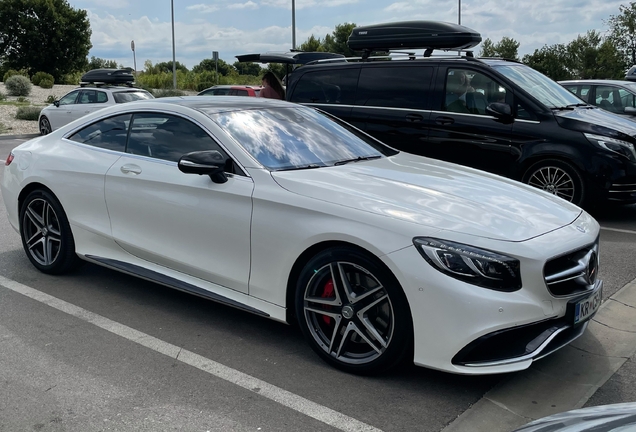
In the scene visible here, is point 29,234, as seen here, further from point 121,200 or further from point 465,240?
point 465,240

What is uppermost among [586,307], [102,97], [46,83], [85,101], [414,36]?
[46,83]

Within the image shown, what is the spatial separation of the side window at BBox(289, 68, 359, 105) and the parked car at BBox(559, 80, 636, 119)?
5.00 meters

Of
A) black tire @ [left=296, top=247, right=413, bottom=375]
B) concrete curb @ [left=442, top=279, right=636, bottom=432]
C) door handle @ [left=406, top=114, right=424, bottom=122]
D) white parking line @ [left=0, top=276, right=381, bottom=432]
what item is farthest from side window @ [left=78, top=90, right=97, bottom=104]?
concrete curb @ [left=442, top=279, right=636, bottom=432]

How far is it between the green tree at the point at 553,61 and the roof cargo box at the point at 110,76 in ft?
107

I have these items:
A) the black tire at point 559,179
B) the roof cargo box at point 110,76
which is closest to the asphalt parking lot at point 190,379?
the black tire at point 559,179

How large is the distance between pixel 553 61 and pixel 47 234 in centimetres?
4630

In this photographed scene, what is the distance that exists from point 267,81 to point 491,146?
3.52 meters

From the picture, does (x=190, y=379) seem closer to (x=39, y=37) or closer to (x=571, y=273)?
(x=571, y=273)

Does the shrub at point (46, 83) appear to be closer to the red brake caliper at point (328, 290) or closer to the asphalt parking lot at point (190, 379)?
the asphalt parking lot at point (190, 379)

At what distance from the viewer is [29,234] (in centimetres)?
563

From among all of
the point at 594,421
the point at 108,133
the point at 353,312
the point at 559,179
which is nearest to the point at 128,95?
the point at 559,179

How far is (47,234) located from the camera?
18.0ft

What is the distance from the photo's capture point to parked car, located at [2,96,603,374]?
3.31 m

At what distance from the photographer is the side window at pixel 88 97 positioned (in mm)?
17906
